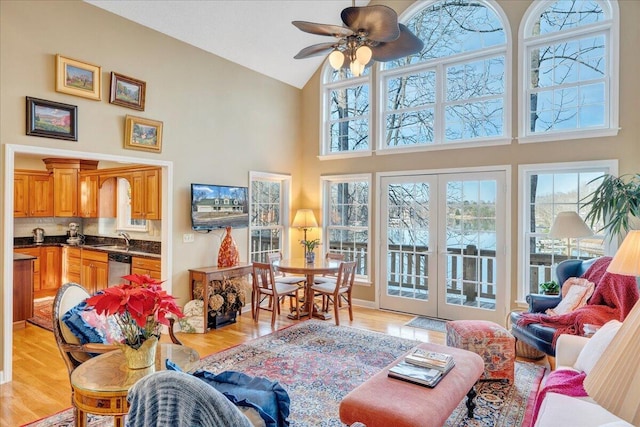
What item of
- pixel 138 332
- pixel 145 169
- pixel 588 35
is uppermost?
pixel 588 35

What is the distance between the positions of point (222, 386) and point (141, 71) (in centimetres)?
386

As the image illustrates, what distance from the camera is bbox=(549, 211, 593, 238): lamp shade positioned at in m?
3.79

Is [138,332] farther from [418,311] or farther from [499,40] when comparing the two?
[499,40]

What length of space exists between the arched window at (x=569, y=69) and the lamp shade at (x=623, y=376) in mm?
4223

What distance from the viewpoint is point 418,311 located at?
18.7 feet

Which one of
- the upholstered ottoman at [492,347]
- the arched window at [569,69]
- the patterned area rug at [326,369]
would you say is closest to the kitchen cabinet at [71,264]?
the patterned area rug at [326,369]

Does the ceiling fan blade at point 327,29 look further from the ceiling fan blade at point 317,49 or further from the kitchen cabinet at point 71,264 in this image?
the kitchen cabinet at point 71,264

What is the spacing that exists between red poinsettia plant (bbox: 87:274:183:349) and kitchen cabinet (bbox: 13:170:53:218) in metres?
6.48

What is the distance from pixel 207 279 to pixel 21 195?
15.2ft

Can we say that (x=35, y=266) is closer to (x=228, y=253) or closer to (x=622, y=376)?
(x=228, y=253)

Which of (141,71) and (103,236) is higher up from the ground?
(141,71)

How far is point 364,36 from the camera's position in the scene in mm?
3119

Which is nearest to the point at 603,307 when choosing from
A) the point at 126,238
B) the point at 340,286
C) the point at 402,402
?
the point at 402,402

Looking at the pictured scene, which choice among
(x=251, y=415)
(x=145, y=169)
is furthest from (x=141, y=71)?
(x=251, y=415)
